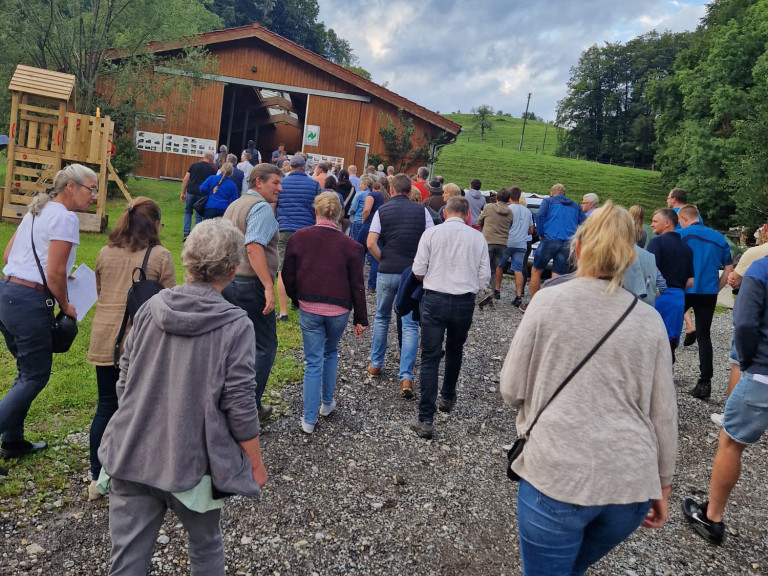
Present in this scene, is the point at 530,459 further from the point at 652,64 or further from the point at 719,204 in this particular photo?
the point at 652,64

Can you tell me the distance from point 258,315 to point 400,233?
1.96 meters

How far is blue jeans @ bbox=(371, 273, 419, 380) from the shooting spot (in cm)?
582

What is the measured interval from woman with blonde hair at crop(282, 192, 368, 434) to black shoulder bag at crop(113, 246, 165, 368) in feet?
4.92

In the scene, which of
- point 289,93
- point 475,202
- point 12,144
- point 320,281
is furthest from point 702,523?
point 289,93

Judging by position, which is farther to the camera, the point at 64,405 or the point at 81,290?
the point at 64,405

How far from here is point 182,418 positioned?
2203 mm

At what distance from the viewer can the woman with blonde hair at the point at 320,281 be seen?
4.71m

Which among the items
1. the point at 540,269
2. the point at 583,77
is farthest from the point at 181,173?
the point at 583,77

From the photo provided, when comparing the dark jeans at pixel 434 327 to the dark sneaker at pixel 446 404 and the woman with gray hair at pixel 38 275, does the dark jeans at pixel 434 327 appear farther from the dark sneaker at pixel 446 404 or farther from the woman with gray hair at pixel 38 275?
the woman with gray hair at pixel 38 275

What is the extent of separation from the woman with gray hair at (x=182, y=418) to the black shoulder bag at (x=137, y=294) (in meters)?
0.88

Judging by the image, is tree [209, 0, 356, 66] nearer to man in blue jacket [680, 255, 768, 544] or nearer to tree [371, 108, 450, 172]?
tree [371, 108, 450, 172]

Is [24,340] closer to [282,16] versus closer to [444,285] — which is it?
[444,285]

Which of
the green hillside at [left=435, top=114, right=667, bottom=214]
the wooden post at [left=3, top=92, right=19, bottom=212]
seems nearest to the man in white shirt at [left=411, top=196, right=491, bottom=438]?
the wooden post at [left=3, top=92, right=19, bottom=212]

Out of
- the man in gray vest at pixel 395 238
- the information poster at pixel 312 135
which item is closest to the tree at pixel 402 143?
the information poster at pixel 312 135
